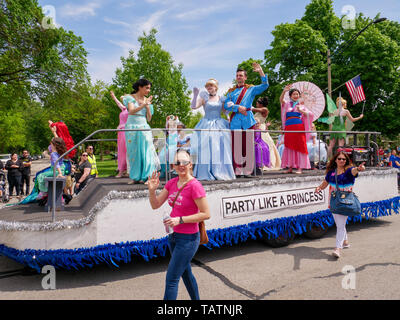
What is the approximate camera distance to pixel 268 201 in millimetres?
4953

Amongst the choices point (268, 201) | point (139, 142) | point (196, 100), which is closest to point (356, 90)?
point (196, 100)

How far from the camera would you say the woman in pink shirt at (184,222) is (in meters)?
2.66

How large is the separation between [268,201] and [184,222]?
8.68 ft

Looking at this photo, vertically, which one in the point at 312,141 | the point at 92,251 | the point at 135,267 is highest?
the point at 312,141

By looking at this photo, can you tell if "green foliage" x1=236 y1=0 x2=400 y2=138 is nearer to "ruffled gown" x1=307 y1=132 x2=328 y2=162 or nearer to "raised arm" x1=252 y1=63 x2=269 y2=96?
"ruffled gown" x1=307 y1=132 x2=328 y2=162

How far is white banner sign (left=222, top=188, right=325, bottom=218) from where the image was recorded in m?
4.59

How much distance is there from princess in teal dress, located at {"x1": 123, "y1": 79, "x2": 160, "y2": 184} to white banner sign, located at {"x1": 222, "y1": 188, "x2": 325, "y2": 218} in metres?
1.41

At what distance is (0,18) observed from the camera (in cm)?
1480

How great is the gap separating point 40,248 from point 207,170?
8.78 ft

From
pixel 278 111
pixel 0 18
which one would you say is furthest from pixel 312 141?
pixel 0 18

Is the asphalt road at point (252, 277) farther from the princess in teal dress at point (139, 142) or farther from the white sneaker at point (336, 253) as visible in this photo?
the princess in teal dress at point (139, 142)

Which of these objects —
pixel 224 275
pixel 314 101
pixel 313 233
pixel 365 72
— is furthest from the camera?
pixel 365 72

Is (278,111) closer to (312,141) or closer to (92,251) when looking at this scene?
(312,141)

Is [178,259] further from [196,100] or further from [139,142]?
[196,100]
